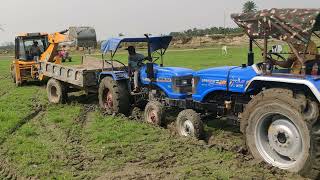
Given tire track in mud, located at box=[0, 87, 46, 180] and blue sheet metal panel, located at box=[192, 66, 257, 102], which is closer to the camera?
tire track in mud, located at box=[0, 87, 46, 180]

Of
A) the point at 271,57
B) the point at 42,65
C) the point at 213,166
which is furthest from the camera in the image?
the point at 42,65

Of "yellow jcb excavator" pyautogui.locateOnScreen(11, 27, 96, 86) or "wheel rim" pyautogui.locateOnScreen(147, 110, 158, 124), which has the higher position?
"yellow jcb excavator" pyautogui.locateOnScreen(11, 27, 96, 86)

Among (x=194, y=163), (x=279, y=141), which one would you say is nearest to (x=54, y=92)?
(x=194, y=163)

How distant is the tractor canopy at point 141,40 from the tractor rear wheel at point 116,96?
0.88m

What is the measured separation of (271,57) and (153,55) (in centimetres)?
457

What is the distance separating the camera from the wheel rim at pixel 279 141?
6.97 metres

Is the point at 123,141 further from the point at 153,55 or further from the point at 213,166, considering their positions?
the point at 153,55

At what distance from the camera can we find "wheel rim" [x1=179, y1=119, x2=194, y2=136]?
9.30 meters

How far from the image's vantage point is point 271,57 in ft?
26.2

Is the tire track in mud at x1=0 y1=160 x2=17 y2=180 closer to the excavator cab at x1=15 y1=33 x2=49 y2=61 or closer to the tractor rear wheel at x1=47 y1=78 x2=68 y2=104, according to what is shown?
the tractor rear wheel at x1=47 y1=78 x2=68 y2=104

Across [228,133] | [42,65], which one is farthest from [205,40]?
[228,133]

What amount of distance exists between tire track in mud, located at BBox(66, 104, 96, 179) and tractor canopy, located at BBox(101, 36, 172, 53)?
1896 millimetres

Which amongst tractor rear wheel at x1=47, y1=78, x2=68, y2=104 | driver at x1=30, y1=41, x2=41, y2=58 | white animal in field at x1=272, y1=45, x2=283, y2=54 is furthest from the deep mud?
driver at x1=30, y1=41, x2=41, y2=58

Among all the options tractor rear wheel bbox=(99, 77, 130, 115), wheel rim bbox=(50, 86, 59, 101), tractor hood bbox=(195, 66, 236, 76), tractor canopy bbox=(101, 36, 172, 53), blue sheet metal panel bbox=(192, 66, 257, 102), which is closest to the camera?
blue sheet metal panel bbox=(192, 66, 257, 102)
